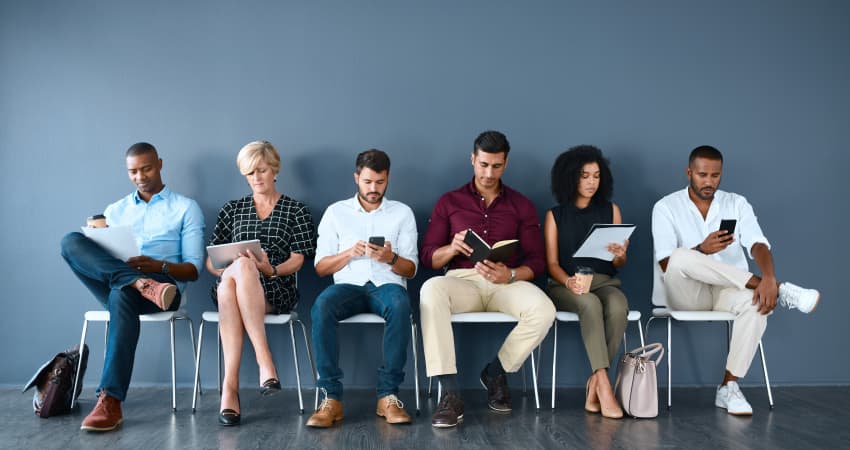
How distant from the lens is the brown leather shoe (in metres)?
3.27

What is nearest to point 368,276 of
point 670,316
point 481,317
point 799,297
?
point 481,317

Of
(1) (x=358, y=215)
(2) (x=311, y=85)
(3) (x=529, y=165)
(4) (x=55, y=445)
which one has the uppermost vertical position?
(2) (x=311, y=85)

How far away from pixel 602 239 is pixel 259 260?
1.86 metres

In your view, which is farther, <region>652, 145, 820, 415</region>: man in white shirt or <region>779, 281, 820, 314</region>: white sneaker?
<region>652, 145, 820, 415</region>: man in white shirt

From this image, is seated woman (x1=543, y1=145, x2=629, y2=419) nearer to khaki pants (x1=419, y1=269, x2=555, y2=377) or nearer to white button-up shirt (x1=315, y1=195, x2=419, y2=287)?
khaki pants (x1=419, y1=269, x2=555, y2=377)

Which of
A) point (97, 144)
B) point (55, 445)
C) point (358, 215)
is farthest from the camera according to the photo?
point (97, 144)

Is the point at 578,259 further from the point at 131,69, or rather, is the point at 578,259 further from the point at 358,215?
the point at 131,69

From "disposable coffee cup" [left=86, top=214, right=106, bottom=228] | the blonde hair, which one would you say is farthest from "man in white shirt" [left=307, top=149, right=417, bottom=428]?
"disposable coffee cup" [left=86, top=214, right=106, bottom=228]

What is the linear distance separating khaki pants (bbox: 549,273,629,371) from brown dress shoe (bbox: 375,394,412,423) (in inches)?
40.4

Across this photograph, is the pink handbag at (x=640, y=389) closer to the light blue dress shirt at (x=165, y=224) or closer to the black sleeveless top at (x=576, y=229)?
the black sleeveless top at (x=576, y=229)

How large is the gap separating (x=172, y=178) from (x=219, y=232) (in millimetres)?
628

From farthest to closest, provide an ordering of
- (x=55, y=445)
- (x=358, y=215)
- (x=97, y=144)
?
1. (x=97, y=144)
2. (x=358, y=215)
3. (x=55, y=445)

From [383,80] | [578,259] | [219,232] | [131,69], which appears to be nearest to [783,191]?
[578,259]

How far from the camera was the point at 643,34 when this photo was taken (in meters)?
4.28
